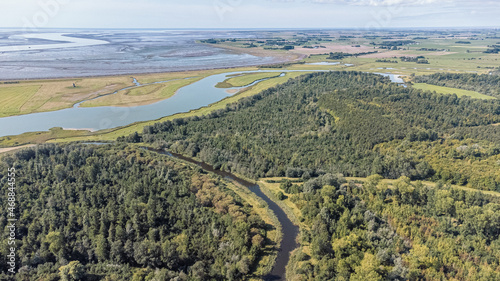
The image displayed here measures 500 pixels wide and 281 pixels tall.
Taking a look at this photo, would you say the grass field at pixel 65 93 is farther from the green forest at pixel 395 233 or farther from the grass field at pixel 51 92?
the green forest at pixel 395 233

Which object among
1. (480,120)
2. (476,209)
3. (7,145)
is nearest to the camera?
(476,209)

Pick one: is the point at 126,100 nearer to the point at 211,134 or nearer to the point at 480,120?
the point at 211,134

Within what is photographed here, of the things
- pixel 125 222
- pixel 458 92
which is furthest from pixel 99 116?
pixel 458 92

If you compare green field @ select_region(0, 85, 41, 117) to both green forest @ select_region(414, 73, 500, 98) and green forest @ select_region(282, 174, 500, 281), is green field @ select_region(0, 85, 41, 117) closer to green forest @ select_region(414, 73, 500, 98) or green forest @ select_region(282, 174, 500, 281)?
green forest @ select_region(282, 174, 500, 281)

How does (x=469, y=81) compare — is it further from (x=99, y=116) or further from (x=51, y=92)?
(x=51, y=92)

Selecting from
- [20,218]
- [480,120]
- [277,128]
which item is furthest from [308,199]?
[480,120]

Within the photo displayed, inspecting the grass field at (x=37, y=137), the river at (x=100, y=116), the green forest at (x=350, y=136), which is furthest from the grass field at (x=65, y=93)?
the green forest at (x=350, y=136)
